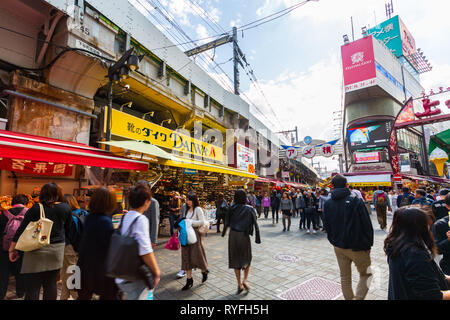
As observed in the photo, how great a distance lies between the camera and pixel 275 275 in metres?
4.64

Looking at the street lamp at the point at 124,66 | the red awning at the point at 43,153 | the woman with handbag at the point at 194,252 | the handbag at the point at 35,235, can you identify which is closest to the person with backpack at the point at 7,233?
the red awning at the point at 43,153

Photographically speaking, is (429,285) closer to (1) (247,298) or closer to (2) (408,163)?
(1) (247,298)

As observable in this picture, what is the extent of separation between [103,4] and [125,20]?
111cm

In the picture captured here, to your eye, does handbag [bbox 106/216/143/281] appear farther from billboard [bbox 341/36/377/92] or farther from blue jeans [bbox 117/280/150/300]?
billboard [bbox 341/36/377/92]

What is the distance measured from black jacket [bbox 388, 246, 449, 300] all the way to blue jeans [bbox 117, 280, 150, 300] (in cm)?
235

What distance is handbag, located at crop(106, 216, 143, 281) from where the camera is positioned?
2.03m

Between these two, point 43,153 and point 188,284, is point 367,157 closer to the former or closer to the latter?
point 188,284

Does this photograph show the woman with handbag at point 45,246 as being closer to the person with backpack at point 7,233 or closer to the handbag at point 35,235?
the handbag at point 35,235

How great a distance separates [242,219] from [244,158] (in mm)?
13832

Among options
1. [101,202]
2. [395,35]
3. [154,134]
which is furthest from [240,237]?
[395,35]

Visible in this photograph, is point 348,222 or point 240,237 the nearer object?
point 348,222

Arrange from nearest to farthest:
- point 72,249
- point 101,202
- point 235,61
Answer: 1. point 101,202
2. point 72,249
3. point 235,61

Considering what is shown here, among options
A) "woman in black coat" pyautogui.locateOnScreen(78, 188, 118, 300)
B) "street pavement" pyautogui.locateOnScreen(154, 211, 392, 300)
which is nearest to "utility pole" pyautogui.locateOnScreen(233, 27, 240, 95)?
"street pavement" pyautogui.locateOnScreen(154, 211, 392, 300)

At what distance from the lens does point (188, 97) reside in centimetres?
1324
